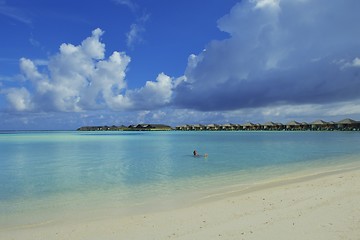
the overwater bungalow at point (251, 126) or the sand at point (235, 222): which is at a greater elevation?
the overwater bungalow at point (251, 126)

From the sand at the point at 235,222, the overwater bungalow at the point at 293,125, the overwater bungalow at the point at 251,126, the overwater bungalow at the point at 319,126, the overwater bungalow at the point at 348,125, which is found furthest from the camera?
the overwater bungalow at the point at 251,126

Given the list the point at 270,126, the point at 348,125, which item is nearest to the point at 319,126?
the point at 348,125

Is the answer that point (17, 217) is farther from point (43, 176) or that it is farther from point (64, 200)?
point (43, 176)

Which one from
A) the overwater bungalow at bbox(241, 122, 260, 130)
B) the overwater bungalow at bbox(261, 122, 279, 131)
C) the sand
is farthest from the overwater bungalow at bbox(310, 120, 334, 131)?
the sand

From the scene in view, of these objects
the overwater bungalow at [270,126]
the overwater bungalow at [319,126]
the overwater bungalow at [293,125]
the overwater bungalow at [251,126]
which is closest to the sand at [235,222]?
the overwater bungalow at [319,126]

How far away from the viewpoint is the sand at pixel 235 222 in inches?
224

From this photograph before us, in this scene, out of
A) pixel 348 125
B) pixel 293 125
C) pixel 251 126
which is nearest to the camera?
pixel 348 125

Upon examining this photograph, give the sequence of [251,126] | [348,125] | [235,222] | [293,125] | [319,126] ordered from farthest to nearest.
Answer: [251,126]
[293,125]
[319,126]
[348,125]
[235,222]

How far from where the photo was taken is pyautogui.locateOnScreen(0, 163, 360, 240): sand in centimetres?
570

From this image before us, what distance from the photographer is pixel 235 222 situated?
650cm

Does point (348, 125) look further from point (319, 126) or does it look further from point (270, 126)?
point (270, 126)

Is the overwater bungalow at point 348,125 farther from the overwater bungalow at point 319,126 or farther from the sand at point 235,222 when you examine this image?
the sand at point 235,222

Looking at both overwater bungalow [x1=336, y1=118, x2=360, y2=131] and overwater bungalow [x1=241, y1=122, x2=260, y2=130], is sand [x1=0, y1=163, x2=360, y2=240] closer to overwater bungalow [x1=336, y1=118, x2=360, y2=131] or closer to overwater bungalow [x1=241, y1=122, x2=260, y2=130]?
overwater bungalow [x1=336, y1=118, x2=360, y2=131]

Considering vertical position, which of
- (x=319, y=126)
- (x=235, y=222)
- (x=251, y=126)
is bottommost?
(x=235, y=222)
